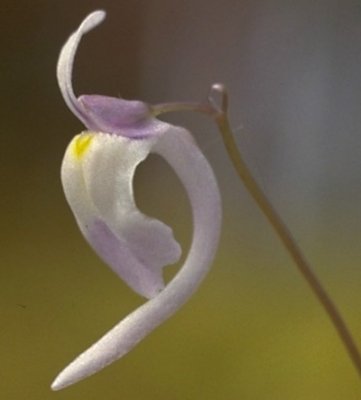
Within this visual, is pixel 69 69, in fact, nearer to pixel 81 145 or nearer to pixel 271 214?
pixel 81 145

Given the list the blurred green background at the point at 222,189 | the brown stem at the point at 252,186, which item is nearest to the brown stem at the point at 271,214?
the brown stem at the point at 252,186

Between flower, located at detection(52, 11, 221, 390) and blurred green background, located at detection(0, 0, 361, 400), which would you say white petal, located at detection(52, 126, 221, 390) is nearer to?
flower, located at detection(52, 11, 221, 390)

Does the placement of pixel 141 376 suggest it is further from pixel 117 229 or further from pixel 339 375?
pixel 117 229

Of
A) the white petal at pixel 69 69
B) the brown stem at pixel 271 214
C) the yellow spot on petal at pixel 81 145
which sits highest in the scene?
the white petal at pixel 69 69

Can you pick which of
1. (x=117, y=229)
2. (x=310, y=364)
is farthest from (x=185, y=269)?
(x=310, y=364)

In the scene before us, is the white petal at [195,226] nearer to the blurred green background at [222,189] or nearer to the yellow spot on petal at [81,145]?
the yellow spot on petal at [81,145]

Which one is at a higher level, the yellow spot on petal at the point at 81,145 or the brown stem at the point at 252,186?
the yellow spot on petal at the point at 81,145

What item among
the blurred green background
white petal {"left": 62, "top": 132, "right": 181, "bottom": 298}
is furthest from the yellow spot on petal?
the blurred green background
